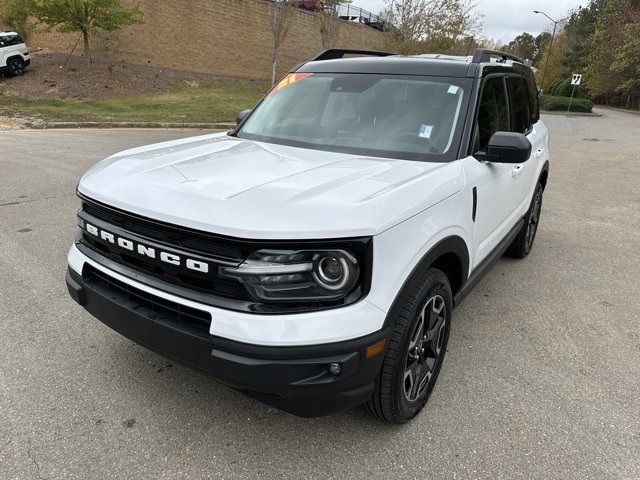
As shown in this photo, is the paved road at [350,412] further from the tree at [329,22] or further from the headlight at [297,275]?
the tree at [329,22]

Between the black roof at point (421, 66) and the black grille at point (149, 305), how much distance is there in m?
2.15

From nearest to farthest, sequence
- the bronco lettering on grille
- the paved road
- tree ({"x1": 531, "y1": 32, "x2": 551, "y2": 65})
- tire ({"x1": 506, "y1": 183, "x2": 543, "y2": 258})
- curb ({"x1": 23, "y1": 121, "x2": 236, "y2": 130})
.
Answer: the bronco lettering on grille, the paved road, tire ({"x1": 506, "y1": 183, "x2": 543, "y2": 258}), curb ({"x1": 23, "y1": 121, "x2": 236, "y2": 130}), tree ({"x1": 531, "y1": 32, "x2": 551, "y2": 65})

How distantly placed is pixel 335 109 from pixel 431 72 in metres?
0.67

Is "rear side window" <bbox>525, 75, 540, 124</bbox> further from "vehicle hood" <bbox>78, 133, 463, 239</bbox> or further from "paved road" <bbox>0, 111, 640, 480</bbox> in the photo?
"vehicle hood" <bbox>78, 133, 463, 239</bbox>

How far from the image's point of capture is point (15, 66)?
2067 cm

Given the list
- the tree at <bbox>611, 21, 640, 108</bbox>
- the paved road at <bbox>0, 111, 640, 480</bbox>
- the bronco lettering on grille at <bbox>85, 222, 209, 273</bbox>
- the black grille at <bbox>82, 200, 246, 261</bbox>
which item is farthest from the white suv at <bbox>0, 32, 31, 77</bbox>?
the tree at <bbox>611, 21, 640, 108</bbox>

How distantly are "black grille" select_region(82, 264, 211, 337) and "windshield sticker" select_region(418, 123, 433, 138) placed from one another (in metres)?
1.70

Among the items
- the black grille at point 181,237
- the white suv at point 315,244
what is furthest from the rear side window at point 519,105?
the black grille at point 181,237

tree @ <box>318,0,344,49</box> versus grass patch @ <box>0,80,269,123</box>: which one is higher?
tree @ <box>318,0,344,49</box>

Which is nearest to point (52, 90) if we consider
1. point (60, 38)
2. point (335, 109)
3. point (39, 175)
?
point (60, 38)

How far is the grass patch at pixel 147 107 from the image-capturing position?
51.4 ft

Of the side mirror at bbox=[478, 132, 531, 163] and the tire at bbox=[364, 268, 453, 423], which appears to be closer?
the tire at bbox=[364, 268, 453, 423]

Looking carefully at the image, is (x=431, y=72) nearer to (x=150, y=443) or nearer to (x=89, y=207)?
(x=89, y=207)

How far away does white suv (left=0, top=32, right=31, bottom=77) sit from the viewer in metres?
20.0
